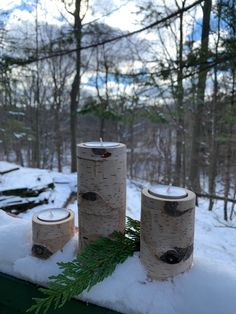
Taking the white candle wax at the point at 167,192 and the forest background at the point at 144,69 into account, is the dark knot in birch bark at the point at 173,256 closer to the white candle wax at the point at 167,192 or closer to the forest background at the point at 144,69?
the white candle wax at the point at 167,192

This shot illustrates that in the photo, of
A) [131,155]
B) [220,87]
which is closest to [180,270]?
[220,87]

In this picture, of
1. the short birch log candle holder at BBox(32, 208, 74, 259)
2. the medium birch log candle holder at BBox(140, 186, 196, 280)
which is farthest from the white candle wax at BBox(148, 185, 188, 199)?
the short birch log candle holder at BBox(32, 208, 74, 259)

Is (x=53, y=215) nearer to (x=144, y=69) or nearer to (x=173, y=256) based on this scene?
(x=173, y=256)

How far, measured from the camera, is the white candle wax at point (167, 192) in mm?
821

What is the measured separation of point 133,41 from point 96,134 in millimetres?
7655

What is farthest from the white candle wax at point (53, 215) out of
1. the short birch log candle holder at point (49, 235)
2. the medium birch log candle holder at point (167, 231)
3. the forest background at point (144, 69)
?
the forest background at point (144, 69)

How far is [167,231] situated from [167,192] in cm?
12

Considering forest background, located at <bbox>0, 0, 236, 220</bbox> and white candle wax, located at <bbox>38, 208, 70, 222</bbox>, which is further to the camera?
forest background, located at <bbox>0, 0, 236, 220</bbox>

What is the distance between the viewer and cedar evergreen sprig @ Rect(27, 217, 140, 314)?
0.75m

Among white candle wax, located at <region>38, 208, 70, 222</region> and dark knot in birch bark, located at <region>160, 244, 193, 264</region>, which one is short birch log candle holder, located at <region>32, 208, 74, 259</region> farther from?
dark knot in birch bark, located at <region>160, 244, 193, 264</region>

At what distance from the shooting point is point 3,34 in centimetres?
401

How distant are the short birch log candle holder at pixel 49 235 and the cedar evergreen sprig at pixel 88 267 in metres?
0.12

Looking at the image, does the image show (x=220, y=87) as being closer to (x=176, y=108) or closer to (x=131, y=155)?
(x=176, y=108)

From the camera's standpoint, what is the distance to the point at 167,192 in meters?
0.85
